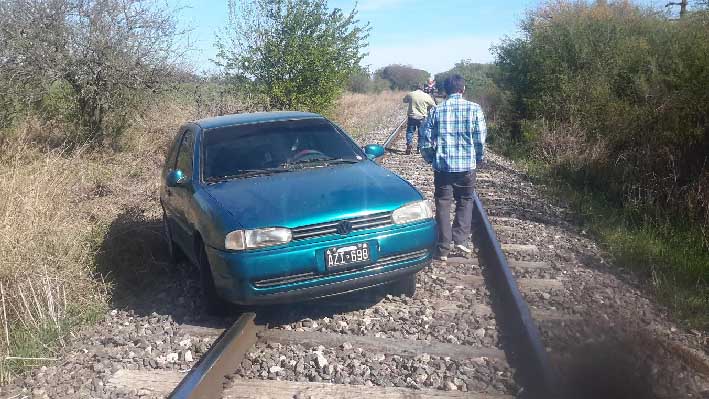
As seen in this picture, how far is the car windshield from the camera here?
5.49 metres

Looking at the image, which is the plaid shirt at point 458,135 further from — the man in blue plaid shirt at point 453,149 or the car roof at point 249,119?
the car roof at point 249,119

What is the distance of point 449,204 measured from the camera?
21.0 ft

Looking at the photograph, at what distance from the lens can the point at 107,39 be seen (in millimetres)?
11531

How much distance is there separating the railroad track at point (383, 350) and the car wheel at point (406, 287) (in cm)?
9

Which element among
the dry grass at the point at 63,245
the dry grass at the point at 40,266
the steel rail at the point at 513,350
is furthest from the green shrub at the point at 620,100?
the dry grass at the point at 40,266

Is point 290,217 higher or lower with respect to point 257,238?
higher

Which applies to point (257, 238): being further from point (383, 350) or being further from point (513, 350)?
point (513, 350)

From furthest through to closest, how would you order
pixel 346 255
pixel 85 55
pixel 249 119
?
pixel 85 55, pixel 249 119, pixel 346 255

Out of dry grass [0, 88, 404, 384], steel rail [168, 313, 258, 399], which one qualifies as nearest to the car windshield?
steel rail [168, 313, 258, 399]

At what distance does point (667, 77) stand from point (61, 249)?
8866 mm

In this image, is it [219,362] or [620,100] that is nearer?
[219,362]

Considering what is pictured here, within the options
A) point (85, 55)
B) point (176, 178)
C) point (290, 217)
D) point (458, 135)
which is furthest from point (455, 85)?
point (85, 55)

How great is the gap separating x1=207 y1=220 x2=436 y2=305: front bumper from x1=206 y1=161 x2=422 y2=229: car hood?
0.18 meters

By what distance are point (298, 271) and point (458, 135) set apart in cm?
261
